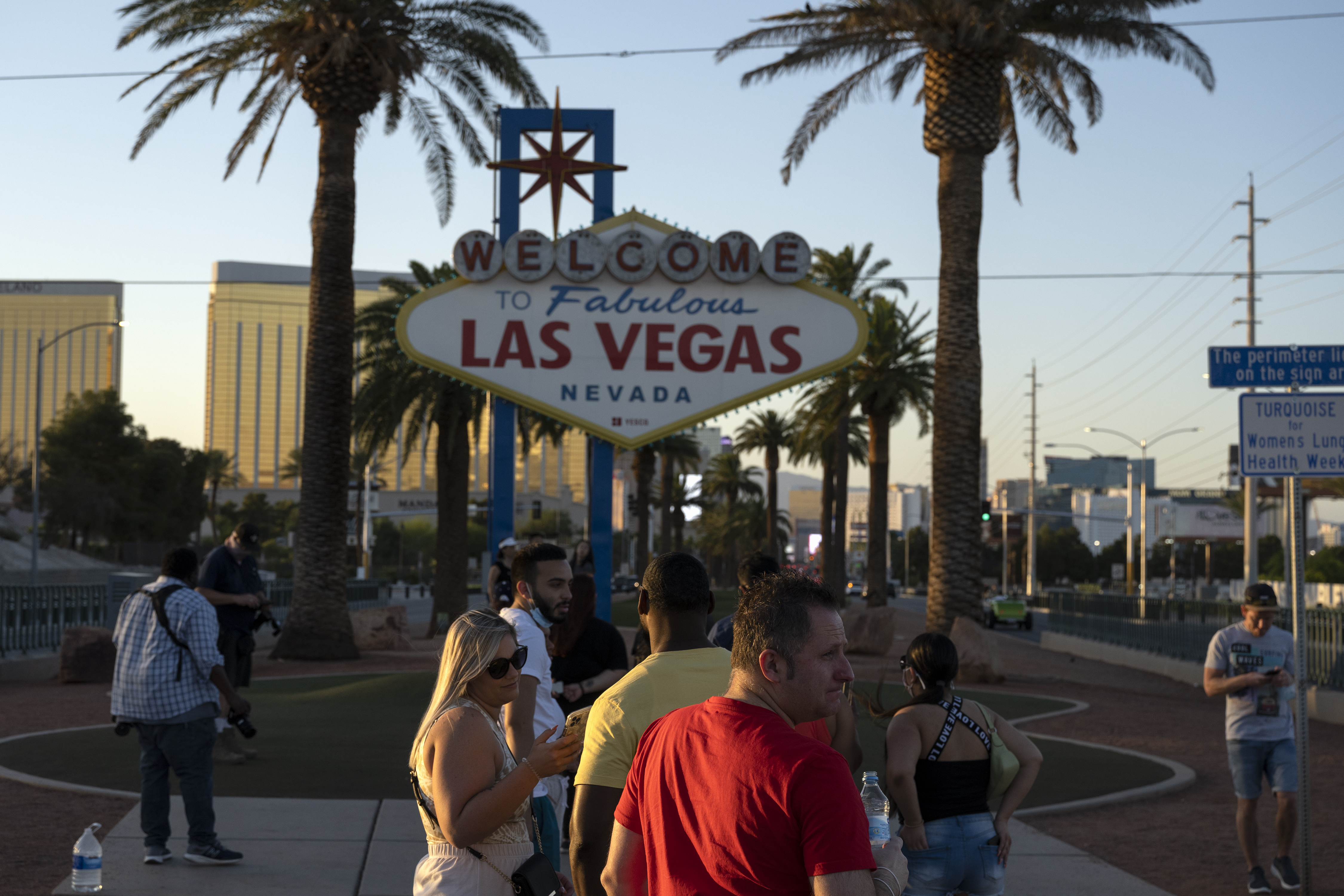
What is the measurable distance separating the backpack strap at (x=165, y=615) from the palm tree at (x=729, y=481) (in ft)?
224

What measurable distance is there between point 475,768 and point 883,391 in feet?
113

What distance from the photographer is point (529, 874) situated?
369 centimetres

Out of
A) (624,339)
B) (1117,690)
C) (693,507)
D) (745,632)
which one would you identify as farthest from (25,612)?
(693,507)

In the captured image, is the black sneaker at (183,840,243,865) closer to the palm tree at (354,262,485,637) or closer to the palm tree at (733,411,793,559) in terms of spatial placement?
the palm tree at (354,262,485,637)

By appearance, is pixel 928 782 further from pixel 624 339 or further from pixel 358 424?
pixel 358 424

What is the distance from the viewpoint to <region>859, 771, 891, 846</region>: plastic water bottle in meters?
3.20

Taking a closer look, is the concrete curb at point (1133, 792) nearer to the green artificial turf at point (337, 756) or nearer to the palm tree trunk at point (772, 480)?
the green artificial turf at point (337, 756)

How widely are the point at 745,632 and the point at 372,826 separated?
6463mm

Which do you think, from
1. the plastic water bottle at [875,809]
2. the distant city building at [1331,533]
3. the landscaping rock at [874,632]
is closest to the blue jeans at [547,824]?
the plastic water bottle at [875,809]

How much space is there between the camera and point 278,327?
644 feet

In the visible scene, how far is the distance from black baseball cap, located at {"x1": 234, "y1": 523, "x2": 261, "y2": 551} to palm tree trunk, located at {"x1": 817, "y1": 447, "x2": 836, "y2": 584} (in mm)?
35222

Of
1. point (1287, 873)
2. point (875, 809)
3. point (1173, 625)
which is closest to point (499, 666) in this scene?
point (875, 809)

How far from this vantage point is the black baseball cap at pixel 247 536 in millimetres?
9570

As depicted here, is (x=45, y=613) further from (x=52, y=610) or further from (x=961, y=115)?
(x=961, y=115)
